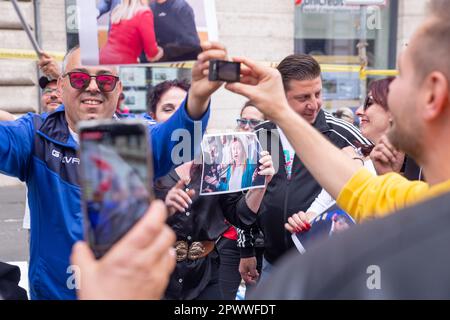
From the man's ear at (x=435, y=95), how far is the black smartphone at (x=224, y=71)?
2.08 feet

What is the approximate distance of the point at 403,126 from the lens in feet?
4.94

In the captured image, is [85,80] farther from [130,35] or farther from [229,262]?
[229,262]

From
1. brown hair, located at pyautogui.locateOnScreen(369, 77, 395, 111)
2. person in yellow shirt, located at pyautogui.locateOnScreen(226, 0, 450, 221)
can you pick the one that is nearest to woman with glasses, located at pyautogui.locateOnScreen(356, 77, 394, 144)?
brown hair, located at pyautogui.locateOnScreen(369, 77, 395, 111)

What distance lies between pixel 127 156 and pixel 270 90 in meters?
0.98

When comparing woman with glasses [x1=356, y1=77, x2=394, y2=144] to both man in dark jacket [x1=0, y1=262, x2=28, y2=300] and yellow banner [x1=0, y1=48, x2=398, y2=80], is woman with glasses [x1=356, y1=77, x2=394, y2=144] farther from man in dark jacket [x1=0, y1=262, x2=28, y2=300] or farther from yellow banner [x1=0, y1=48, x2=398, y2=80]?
yellow banner [x1=0, y1=48, x2=398, y2=80]

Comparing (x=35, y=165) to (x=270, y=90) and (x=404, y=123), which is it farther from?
(x=404, y=123)

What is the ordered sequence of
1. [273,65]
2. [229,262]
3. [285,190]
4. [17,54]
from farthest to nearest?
1. [273,65]
2. [17,54]
3. [229,262]
4. [285,190]

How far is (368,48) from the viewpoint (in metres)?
11.6

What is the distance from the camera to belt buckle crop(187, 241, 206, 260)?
281 centimetres

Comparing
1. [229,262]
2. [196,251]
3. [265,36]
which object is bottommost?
[229,262]

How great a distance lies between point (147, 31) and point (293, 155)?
1.46 metres

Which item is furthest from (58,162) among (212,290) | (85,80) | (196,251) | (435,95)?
(435,95)

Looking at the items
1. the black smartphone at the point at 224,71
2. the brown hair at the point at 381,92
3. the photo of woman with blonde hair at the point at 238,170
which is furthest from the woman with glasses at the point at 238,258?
the black smartphone at the point at 224,71
